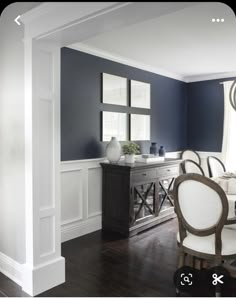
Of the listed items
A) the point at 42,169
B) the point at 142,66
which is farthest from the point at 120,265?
the point at 142,66

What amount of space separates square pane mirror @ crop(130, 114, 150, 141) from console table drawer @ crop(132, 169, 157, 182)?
729mm

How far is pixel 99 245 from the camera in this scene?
3.32m

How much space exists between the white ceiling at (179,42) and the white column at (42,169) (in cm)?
106

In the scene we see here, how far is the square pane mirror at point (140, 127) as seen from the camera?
4.42 metres

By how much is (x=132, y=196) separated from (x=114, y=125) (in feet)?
3.55

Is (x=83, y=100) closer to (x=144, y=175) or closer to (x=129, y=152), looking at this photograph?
(x=129, y=152)

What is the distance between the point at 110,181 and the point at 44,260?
5.24 ft

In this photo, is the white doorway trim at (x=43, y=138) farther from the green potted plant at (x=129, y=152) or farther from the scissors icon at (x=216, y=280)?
the green potted plant at (x=129, y=152)

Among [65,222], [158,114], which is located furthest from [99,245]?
[158,114]

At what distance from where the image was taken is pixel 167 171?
13.8 feet

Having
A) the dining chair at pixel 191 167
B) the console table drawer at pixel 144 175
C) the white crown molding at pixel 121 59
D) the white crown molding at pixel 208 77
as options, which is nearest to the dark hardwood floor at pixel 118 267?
the console table drawer at pixel 144 175

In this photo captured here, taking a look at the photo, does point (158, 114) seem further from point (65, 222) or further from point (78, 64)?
point (65, 222)

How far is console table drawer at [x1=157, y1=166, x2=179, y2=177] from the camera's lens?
13.3 feet

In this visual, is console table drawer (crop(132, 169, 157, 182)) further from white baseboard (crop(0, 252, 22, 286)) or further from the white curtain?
the white curtain
